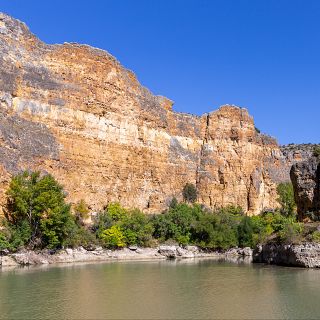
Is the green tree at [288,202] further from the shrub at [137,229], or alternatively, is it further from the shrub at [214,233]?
the shrub at [137,229]

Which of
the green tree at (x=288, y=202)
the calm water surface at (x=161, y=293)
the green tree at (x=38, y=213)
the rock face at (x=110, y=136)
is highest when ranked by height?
the rock face at (x=110, y=136)

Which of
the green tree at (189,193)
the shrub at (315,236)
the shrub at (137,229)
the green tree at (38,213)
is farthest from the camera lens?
the green tree at (189,193)

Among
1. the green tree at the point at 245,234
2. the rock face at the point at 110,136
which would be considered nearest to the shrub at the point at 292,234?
the green tree at the point at 245,234

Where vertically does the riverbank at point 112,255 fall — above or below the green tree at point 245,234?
below

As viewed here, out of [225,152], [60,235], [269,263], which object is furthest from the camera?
[225,152]

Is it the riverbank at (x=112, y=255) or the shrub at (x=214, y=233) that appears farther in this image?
the shrub at (x=214, y=233)

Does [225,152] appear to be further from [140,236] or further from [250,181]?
[140,236]

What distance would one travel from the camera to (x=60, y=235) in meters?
45.9

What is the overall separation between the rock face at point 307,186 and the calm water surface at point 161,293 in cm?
804

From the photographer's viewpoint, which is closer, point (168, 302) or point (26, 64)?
point (168, 302)

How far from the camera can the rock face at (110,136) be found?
2290 inches

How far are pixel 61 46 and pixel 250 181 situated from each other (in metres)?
38.9

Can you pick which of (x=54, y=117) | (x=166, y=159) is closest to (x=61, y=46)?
(x=54, y=117)

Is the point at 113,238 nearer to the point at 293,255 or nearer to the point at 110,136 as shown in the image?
A: the point at 110,136
